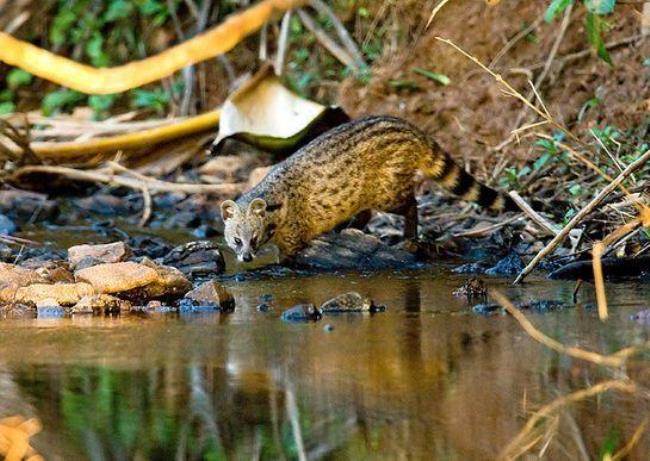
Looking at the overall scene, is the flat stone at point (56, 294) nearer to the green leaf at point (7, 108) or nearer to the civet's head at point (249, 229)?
the civet's head at point (249, 229)

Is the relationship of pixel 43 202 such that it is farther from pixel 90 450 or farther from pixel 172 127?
pixel 90 450

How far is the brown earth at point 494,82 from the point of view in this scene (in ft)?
33.7

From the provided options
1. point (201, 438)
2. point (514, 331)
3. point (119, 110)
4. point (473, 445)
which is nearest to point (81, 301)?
point (514, 331)

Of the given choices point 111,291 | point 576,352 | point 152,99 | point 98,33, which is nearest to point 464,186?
point 111,291

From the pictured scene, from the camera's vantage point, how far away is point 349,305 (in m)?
6.51

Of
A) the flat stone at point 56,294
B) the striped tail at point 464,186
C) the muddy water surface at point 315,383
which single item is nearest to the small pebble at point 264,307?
the muddy water surface at point 315,383

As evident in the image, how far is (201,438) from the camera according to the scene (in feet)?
12.6

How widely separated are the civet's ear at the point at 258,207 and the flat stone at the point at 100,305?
89.4 inches

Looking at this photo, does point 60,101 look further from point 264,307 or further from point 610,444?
point 610,444

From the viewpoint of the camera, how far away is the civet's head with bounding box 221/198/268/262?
889cm

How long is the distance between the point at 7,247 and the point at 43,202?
8.19 ft

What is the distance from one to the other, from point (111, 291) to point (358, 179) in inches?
114

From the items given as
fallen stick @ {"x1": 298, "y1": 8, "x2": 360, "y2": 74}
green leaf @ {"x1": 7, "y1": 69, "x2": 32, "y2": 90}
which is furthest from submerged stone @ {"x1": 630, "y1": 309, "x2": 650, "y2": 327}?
green leaf @ {"x1": 7, "y1": 69, "x2": 32, "y2": 90}

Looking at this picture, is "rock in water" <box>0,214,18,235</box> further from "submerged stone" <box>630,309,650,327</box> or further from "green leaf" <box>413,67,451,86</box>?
"submerged stone" <box>630,309,650,327</box>
